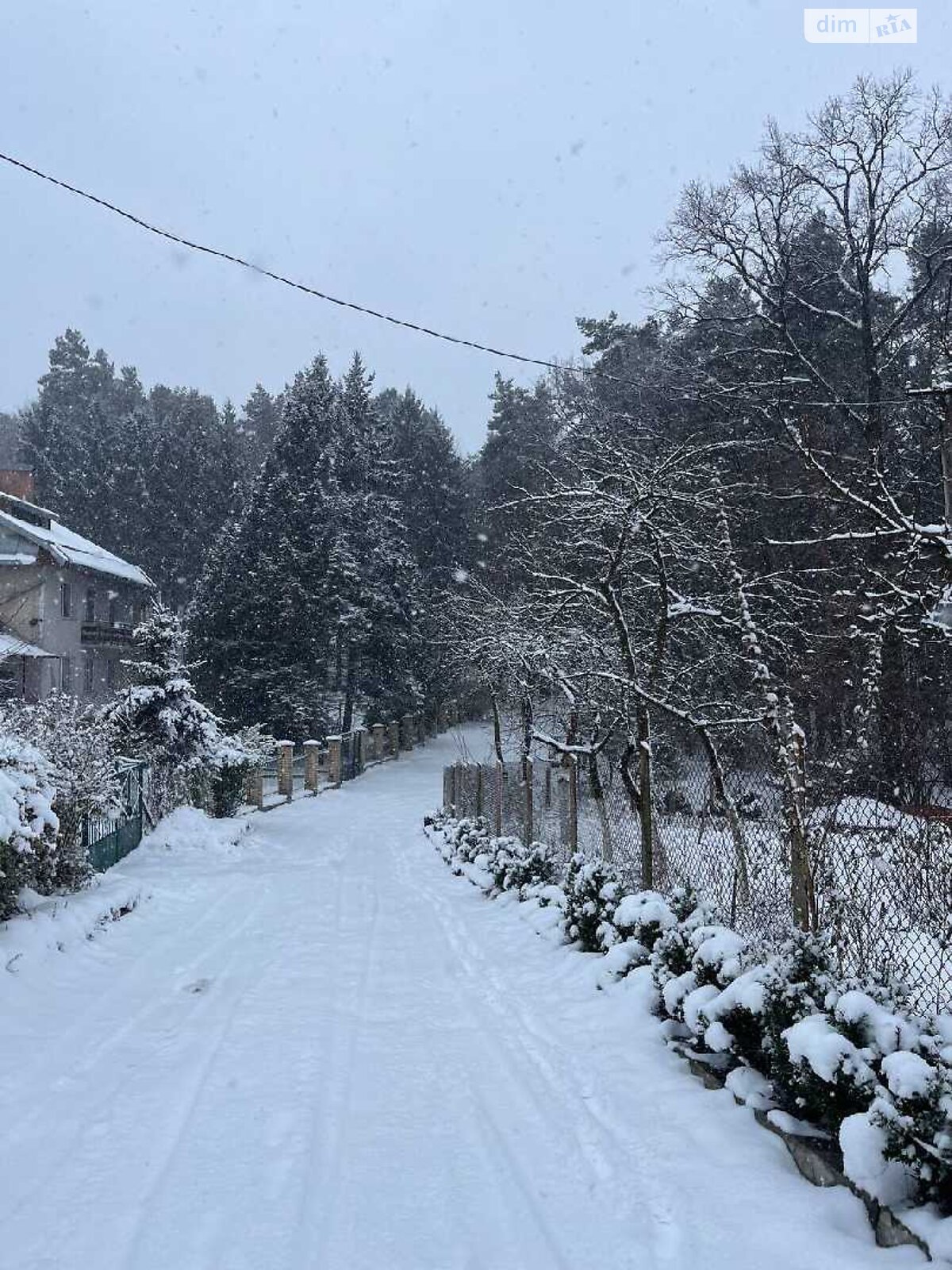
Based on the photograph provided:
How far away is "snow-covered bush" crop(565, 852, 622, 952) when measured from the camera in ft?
24.8

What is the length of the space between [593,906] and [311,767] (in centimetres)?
2396

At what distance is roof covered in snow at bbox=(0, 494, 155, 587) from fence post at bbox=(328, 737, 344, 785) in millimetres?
10966

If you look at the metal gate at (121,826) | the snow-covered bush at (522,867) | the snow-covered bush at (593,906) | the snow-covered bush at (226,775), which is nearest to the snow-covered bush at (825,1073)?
the snow-covered bush at (593,906)

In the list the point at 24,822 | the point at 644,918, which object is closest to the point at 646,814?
the point at 644,918

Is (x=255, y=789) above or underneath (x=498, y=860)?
above

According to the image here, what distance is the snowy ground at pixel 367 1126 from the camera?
11.3 ft

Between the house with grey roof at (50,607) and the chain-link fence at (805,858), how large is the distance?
71.5 ft

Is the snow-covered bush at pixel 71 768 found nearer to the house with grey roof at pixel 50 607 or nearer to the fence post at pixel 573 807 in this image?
the fence post at pixel 573 807

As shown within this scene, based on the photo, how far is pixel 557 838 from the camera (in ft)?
43.5

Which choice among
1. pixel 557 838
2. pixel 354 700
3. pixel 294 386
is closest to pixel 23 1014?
pixel 557 838

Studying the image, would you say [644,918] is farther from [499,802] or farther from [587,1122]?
[499,802]

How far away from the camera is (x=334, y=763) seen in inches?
1319

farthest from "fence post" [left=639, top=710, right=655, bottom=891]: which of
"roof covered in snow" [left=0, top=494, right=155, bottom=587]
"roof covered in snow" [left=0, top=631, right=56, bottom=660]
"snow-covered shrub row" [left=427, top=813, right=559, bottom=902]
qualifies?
"roof covered in snow" [left=0, top=494, right=155, bottom=587]

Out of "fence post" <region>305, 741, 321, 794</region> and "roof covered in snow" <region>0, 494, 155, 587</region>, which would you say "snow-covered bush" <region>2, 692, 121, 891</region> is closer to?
"fence post" <region>305, 741, 321, 794</region>
